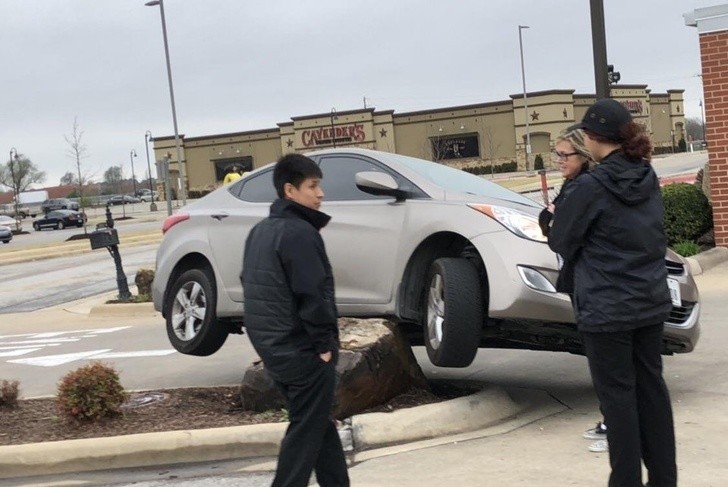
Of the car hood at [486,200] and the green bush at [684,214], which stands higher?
the car hood at [486,200]

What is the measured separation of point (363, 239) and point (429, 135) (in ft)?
216

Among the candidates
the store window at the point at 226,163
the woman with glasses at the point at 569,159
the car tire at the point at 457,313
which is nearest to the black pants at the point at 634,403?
the woman with glasses at the point at 569,159

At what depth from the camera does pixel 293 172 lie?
4500mm

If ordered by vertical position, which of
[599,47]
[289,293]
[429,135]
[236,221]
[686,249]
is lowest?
[686,249]

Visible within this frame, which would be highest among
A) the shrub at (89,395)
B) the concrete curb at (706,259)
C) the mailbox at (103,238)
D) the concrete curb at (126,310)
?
the mailbox at (103,238)

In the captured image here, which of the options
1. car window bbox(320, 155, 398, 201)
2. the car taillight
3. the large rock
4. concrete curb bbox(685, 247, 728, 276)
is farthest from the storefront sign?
the large rock

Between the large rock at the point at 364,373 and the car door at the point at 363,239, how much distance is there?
10.1 inches

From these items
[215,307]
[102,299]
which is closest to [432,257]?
[215,307]

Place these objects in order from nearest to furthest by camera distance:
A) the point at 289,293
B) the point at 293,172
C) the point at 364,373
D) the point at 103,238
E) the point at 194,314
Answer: the point at 289,293
the point at 293,172
the point at 364,373
the point at 194,314
the point at 103,238

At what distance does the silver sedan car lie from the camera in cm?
614

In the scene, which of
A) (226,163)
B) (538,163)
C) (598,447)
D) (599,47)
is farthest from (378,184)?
(226,163)

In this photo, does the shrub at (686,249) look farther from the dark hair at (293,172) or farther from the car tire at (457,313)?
the dark hair at (293,172)

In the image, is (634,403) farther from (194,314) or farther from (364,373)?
(194,314)

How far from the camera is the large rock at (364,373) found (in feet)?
20.5
